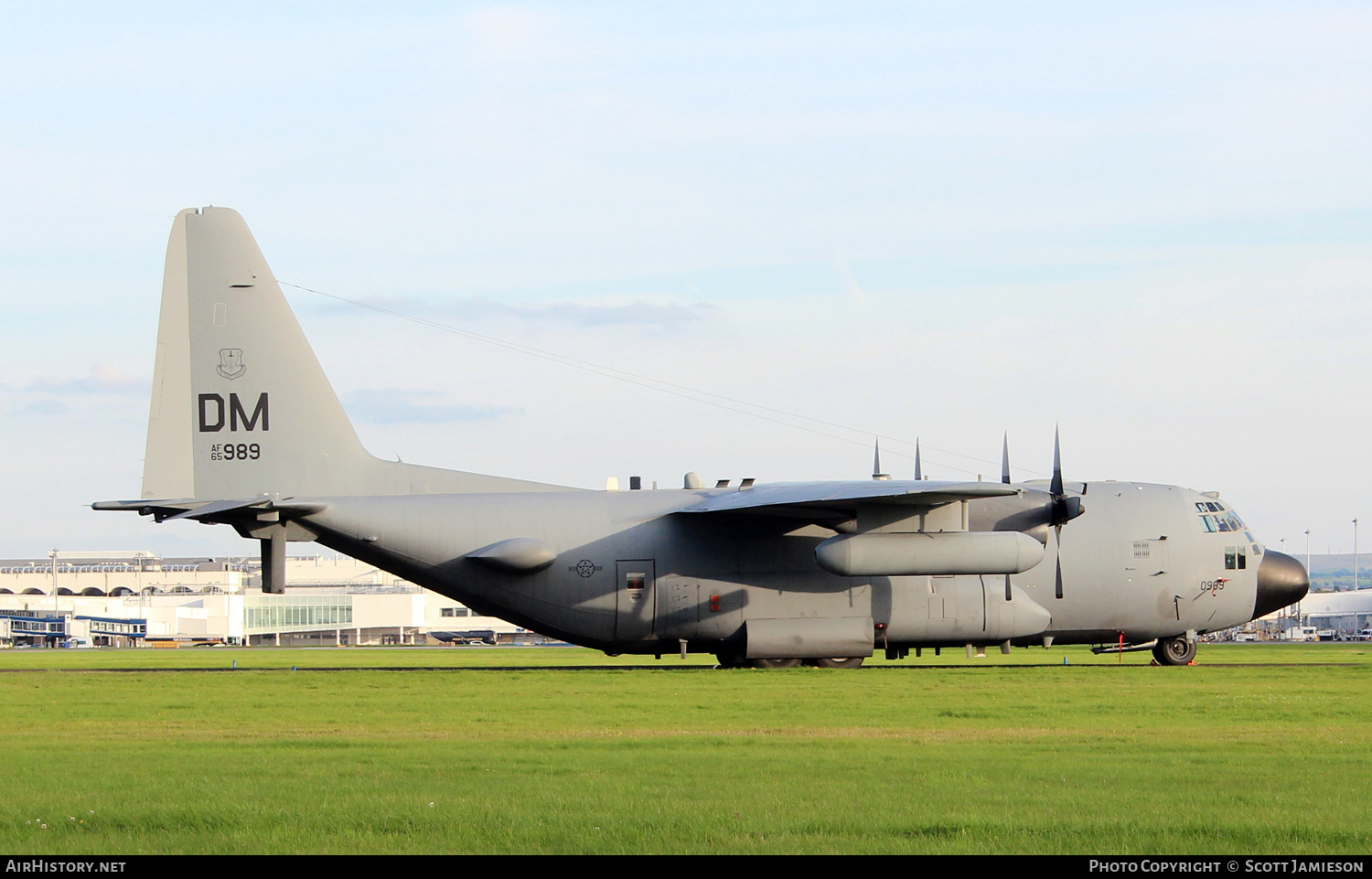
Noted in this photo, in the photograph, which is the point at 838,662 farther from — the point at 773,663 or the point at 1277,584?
the point at 1277,584

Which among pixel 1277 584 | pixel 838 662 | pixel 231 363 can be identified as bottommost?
pixel 838 662

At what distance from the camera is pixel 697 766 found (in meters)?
14.6

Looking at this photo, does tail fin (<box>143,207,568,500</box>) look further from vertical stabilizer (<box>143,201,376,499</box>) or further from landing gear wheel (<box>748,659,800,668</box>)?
landing gear wheel (<box>748,659,800,668</box>)

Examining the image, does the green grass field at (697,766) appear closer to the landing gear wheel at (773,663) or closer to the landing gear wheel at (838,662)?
the landing gear wheel at (773,663)

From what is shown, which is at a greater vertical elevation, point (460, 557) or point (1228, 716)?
point (460, 557)

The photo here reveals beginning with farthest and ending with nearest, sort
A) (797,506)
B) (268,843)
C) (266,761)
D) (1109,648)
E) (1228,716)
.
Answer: (1109,648) → (797,506) → (1228,716) → (266,761) → (268,843)

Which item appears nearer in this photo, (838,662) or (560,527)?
(560,527)

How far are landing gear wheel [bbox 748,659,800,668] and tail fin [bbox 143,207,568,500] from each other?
9601 mm

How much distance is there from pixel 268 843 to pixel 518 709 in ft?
37.8

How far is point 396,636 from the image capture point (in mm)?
121938

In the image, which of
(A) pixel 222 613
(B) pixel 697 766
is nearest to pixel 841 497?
(B) pixel 697 766

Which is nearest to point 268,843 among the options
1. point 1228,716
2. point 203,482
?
point 1228,716

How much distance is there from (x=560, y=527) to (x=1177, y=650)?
51.5 ft
